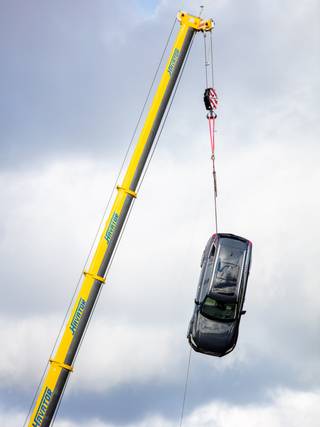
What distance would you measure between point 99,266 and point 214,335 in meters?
4.14

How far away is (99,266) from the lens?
1708 cm

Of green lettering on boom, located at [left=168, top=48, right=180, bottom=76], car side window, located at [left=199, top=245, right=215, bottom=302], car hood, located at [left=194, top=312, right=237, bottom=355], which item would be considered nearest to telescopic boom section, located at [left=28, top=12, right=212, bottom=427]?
green lettering on boom, located at [left=168, top=48, right=180, bottom=76]

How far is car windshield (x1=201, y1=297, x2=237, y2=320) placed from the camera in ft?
59.6

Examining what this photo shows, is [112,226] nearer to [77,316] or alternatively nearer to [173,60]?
[77,316]

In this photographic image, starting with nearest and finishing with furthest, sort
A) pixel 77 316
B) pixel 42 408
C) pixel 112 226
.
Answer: pixel 42 408 < pixel 77 316 < pixel 112 226

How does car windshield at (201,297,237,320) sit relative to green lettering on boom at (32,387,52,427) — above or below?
above

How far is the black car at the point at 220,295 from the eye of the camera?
18.0 m

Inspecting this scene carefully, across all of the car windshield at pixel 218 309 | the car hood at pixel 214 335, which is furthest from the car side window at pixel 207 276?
the car hood at pixel 214 335

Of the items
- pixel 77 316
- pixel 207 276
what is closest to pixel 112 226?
pixel 77 316

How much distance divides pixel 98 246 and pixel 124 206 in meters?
1.32

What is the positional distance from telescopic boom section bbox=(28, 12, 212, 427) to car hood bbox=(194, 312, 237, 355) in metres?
3.48

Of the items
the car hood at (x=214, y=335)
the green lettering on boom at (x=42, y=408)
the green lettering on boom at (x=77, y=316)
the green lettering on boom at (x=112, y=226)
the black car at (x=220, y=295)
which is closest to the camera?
the green lettering on boom at (x=42, y=408)

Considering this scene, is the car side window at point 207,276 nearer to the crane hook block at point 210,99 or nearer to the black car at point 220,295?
the black car at point 220,295

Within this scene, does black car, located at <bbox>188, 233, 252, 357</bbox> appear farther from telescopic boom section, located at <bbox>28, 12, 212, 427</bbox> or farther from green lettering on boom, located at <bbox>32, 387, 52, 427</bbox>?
green lettering on boom, located at <bbox>32, 387, 52, 427</bbox>
